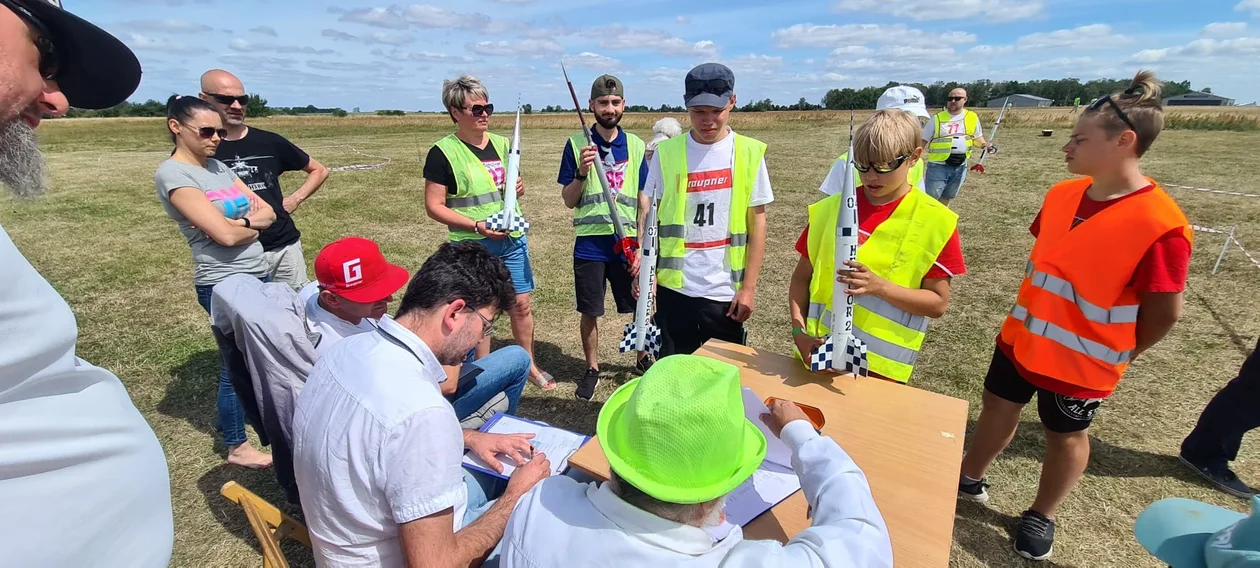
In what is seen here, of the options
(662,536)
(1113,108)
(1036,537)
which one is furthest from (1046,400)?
(662,536)

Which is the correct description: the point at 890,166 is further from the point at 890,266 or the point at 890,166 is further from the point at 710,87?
the point at 710,87

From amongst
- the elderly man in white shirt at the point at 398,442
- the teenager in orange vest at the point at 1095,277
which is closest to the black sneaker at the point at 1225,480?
the teenager in orange vest at the point at 1095,277

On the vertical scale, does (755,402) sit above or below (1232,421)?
above

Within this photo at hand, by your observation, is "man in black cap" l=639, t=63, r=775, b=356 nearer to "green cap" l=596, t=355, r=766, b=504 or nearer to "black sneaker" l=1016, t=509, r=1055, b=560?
"black sneaker" l=1016, t=509, r=1055, b=560

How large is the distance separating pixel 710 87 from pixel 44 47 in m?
2.42

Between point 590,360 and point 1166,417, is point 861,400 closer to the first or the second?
point 590,360

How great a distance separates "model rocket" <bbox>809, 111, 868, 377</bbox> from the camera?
2.09 metres

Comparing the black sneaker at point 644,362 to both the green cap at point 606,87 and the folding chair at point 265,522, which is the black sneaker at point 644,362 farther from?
the folding chair at point 265,522

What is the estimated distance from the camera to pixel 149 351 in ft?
16.3

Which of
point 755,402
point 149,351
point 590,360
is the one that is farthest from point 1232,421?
point 149,351

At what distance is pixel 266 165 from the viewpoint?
12.3 feet

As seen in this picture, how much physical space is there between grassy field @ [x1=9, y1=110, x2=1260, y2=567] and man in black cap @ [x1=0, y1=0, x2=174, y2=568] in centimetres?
206

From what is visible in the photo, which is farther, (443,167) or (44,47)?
(443,167)

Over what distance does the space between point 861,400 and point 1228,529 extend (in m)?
0.99
